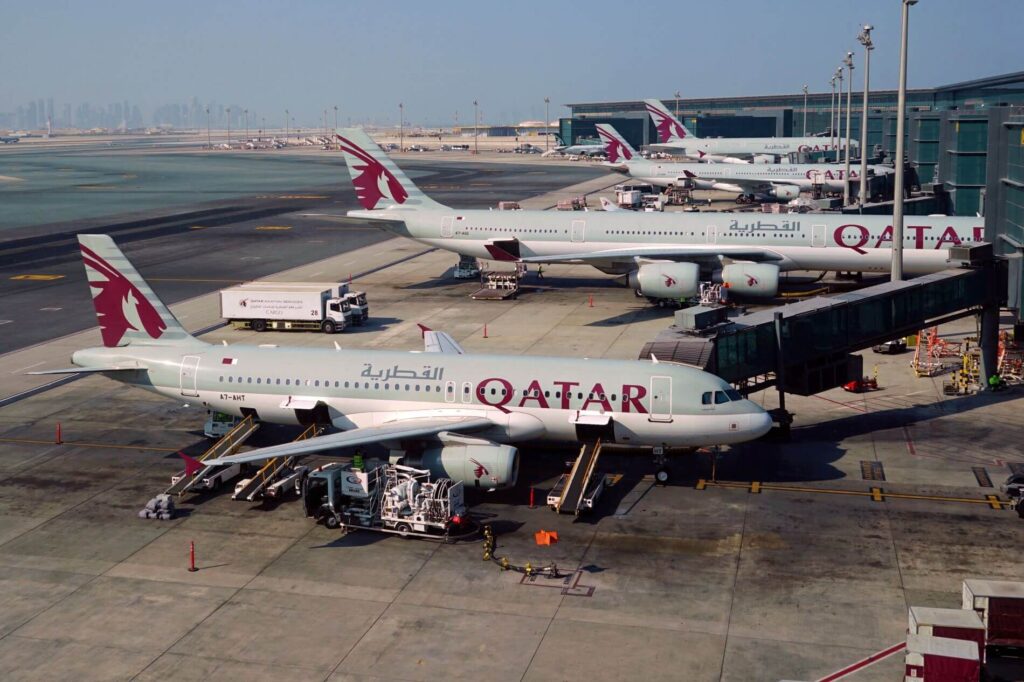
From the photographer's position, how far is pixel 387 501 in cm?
3341

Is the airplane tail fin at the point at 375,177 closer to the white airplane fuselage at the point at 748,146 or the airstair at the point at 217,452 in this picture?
the airstair at the point at 217,452

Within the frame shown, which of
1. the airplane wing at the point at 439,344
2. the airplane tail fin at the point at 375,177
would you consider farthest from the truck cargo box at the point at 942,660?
the airplane tail fin at the point at 375,177

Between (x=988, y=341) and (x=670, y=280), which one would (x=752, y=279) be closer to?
(x=670, y=280)

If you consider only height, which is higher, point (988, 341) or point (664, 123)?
point (664, 123)

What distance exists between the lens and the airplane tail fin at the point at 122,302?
40719mm

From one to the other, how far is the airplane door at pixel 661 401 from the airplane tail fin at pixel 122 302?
1803cm

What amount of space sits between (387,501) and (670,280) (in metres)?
36.4

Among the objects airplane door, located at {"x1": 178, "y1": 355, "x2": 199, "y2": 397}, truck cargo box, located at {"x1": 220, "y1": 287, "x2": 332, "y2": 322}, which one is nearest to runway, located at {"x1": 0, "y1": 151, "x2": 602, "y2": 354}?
truck cargo box, located at {"x1": 220, "y1": 287, "x2": 332, "y2": 322}

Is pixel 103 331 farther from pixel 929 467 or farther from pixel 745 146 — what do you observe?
pixel 745 146

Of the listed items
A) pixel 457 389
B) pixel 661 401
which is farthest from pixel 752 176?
pixel 457 389

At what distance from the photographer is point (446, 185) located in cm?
18388

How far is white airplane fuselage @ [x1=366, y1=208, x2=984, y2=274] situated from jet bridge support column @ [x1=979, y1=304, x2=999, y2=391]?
15.5 metres

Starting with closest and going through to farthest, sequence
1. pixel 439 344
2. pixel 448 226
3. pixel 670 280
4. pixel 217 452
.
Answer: pixel 217 452 → pixel 439 344 → pixel 670 280 → pixel 448 226

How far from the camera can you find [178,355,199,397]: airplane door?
40062 mm
